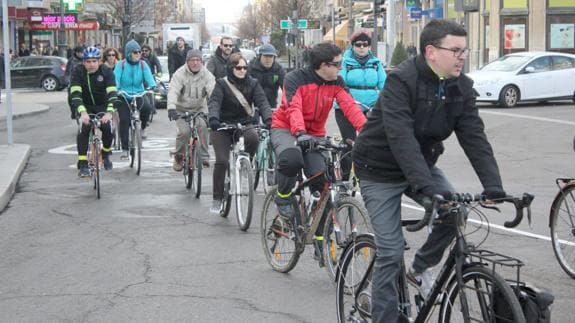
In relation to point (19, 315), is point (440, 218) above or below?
above

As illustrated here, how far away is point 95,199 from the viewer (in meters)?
11.9

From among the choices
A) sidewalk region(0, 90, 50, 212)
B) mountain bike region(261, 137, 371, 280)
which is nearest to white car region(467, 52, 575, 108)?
sidewalk region(0, 90, 50, 212)

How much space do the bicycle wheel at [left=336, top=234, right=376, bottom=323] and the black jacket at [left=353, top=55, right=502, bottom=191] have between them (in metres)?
0.53

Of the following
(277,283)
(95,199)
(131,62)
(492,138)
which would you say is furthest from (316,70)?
(492,138)

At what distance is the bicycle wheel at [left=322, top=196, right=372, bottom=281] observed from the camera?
20.6 feet

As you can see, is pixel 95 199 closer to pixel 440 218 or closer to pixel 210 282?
pixel 210 282

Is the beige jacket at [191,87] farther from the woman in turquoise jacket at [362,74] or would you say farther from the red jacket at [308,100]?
the red jacket at [308,100]

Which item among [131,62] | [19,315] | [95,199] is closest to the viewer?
[19,315]

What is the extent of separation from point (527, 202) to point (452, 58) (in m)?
0.79

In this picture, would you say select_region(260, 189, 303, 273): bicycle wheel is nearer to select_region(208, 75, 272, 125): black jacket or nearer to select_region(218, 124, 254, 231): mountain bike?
select_region(218, 124, 254, 231): mountain bike

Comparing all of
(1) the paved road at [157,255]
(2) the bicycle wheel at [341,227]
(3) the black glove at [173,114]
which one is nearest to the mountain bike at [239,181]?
(1) the paved road at [157,255]

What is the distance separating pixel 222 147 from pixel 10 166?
530 cm

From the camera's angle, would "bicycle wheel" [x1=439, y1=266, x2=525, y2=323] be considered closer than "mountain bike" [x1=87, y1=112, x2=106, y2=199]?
Yes

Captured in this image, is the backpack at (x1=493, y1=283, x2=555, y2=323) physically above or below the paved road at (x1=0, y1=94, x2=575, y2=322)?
above
